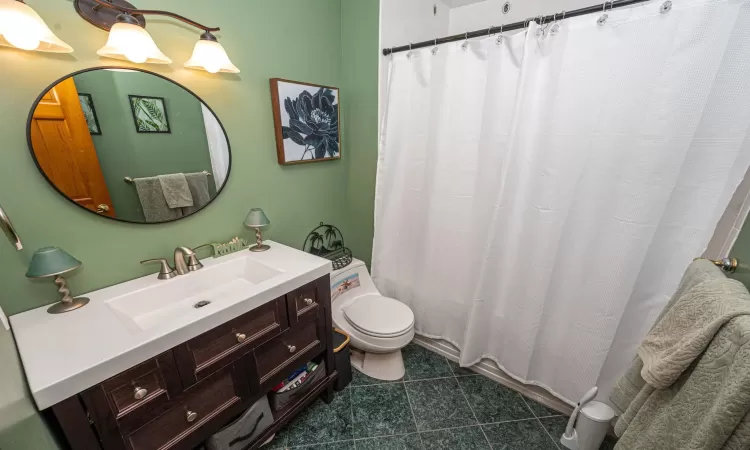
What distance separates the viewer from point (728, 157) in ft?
3.05

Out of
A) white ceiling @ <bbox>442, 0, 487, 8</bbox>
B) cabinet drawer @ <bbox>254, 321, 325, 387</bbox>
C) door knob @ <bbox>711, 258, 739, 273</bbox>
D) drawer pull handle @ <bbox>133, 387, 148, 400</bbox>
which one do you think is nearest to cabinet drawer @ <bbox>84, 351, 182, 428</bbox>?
drawer pull handle @ <bbox>133, 387, 148, 400</bbox>

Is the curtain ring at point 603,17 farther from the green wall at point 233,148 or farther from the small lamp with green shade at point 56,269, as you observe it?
the small lamp with green shade at point 56,269

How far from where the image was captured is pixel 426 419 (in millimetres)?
1472

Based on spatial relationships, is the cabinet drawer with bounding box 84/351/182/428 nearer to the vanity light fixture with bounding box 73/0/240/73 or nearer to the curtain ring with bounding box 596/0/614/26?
the vanity light fixture with bounding box 73/0/240/73

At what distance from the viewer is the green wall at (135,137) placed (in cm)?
105

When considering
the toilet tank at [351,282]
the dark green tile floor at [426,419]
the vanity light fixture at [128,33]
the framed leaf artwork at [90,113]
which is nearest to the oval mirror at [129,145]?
the framed leaf artwork at [90,113]

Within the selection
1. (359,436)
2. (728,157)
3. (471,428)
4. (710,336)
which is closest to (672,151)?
(728,157)

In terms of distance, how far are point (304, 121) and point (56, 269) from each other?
1.23 metres

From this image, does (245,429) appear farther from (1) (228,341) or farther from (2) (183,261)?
(2) (183,261)

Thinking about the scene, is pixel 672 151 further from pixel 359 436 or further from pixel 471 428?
pixel 359 436

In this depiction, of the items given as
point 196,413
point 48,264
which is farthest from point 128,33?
point 196,413

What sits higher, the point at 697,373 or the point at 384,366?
the point at 697,373

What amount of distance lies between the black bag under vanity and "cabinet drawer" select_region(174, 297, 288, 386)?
314 millimetres

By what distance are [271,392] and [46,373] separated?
0.79 metres
